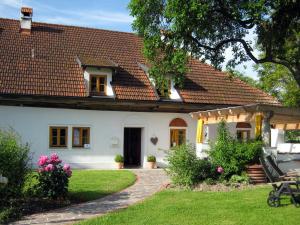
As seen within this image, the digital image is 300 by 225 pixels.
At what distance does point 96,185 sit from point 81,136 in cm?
784

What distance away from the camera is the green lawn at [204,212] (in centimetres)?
932

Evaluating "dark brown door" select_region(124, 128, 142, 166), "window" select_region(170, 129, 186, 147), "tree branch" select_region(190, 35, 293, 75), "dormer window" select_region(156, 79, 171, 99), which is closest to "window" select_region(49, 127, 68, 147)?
"dark brown door" select_region(124, 128, 142, 166)

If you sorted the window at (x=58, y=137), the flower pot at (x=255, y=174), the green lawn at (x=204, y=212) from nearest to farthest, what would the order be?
the green lawn at (x=204, y=212)
the flower pot at (x=255, y=174)
the window at (x=58, y=137)

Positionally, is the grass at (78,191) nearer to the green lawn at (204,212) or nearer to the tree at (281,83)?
the green lawn at (204,212)

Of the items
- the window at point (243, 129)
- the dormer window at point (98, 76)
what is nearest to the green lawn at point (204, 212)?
the dormer window at point (98, 76)

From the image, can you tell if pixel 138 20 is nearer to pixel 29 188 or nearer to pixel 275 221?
pixel 29 188

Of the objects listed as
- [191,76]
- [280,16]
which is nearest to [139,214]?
[280,16]

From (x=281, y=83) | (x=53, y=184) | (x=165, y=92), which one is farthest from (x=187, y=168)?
(x=281, y=83)

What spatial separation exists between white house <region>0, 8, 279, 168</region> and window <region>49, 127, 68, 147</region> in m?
0.04

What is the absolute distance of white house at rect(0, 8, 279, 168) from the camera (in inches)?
850

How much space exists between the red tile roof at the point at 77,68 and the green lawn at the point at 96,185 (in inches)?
237

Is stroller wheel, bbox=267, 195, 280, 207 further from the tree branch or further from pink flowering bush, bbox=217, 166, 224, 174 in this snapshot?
the tree branch

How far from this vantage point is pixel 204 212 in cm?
1027

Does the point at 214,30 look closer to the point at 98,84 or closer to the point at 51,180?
the point at 51,180
